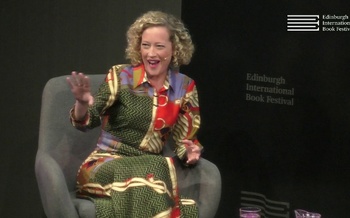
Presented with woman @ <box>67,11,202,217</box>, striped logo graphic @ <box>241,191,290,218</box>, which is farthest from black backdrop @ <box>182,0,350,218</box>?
woman @ <box>67,11,202,217</box>

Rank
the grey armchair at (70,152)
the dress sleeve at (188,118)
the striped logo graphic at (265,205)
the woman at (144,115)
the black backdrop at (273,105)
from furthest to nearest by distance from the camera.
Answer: the striped logo graphic at (265,205), the black backdrop at (273,105), the dress sleeve at (188,118), the grey armchair at (70,152), the woman at (144,115)

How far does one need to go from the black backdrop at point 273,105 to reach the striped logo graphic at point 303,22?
25mm

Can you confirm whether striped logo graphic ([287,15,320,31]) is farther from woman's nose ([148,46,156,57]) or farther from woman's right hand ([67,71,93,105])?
A: woman's right hand ([67,71,93,105])

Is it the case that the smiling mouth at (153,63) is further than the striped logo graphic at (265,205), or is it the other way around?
the striped logo graphic at (265,205)

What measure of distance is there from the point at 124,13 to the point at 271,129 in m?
1.23

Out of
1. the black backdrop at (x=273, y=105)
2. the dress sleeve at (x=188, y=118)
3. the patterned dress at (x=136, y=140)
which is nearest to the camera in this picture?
the patterned dress at (x=136, y=140)

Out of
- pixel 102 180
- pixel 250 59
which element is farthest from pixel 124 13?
pixel 102 180

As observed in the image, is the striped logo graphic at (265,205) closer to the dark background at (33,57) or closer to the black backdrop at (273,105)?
the black backdrop at (273,105)

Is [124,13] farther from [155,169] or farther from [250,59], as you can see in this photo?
[155,169]

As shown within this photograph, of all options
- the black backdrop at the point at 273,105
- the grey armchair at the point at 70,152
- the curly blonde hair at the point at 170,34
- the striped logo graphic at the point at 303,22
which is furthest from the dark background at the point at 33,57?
the striped logo graphic at the point at 303,22

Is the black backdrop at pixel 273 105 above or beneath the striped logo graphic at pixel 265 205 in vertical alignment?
above

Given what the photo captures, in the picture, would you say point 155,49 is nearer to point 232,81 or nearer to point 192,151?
point 192,151

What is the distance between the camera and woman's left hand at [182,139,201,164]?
3.70m

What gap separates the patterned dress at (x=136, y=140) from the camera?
3350 mm
